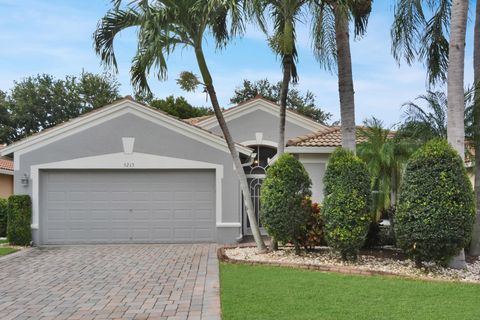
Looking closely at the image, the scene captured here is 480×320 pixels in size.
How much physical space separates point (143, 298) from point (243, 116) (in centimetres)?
1169

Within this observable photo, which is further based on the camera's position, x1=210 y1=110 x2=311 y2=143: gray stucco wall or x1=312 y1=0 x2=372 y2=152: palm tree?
x1=210 y1=110 x2=311 y2=143: gray stucco wall

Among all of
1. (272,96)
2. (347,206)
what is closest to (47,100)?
(272,96)

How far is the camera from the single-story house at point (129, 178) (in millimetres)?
15328

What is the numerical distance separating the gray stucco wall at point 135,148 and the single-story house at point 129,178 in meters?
0.03

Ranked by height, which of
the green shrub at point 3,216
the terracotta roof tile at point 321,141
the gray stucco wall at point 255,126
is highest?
the gray stucco wall at point 255,126

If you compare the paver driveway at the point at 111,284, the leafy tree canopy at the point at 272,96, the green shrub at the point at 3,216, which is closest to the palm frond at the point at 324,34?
the paver driveway at the point at 111,284

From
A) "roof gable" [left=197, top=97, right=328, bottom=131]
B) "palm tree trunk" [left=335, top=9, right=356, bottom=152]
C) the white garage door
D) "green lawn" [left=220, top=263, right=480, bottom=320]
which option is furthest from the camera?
"roof gable" [left=197, top=97, right=328, bottom=131]

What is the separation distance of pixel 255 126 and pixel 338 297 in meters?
11.8

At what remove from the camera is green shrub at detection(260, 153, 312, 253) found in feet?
37.6

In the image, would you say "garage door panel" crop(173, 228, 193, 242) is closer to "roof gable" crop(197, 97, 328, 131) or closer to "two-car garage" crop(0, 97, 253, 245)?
"two-car garage" crop(0, 97, 253, 245)

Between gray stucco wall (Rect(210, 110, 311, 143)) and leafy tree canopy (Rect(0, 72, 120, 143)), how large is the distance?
26820mm

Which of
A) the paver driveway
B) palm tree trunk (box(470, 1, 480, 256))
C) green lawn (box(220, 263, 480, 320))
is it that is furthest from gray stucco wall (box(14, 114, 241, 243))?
palm tree trunk (box(470, 1, 480, 256))

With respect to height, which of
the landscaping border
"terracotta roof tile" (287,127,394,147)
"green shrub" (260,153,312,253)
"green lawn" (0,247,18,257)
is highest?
"terracotta roof tile" (287,127,394,147)

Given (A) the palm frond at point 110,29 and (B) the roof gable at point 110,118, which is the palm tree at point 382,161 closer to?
(B) the roof gable at point 110,118
